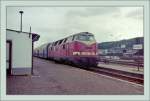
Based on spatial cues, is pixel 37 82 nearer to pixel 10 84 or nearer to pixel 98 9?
pixel 10 84

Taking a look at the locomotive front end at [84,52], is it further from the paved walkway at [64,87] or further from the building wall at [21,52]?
the paved walkway at [64,87]

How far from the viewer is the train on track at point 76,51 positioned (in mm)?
7928

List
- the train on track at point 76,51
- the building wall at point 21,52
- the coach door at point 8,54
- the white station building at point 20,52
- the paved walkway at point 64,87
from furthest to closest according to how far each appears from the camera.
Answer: the train on track at point 76,51 → the building wall at point 21,52 → the white station building at point 20,52 → the coach door at point 8,54 → the paved walkway at point 64,87

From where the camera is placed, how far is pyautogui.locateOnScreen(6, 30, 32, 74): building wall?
19.0 ft

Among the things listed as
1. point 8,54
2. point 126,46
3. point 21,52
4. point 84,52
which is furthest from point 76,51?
point 8,54

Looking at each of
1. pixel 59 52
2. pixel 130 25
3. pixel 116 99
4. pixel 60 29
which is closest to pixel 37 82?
pixel 60 29

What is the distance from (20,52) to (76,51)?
2.85 m

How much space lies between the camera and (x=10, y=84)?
4.89 m

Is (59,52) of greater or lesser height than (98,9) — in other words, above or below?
below

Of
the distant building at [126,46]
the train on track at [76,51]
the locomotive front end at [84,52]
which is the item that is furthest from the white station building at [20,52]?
the locomotive front end at [84,52]

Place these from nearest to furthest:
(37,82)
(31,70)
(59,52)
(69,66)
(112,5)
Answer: (112,5)
(37,82)
(31,70)
(69,66)
(59,52)

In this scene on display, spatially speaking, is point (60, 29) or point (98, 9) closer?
point (98, 9)

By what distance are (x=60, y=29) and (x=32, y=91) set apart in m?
1.09

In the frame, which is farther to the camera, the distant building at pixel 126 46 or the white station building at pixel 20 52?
the white station building at pixel 20 52
